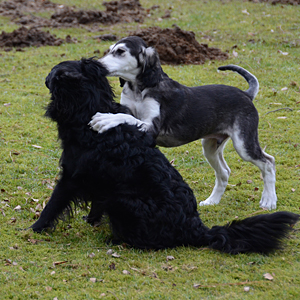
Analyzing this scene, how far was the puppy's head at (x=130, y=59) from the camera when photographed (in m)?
4.96

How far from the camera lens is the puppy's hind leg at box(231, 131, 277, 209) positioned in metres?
5.53

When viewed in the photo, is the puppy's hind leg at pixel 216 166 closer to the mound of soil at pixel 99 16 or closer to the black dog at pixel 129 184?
the black dog at pixel 129 184

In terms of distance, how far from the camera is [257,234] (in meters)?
4.11

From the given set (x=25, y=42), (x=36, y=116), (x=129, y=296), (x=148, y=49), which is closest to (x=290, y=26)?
(x=25, y=42)

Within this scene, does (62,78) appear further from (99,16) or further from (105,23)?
(99,16)

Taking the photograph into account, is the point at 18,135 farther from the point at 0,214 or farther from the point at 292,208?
the point at 292,208

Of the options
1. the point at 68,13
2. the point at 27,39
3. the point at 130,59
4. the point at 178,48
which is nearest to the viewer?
the point at 130,59

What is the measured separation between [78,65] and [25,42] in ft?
31.7

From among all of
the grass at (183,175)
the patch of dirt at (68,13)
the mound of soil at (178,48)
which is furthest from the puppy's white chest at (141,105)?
the patch of dirt at (68,13)

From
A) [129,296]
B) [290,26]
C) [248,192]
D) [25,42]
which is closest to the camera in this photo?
[129,296]

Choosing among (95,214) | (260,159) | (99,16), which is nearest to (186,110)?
(260,159)

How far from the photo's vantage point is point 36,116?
28.1ft

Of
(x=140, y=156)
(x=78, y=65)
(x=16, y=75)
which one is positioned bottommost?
(x=16, y=75)

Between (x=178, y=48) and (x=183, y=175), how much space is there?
5.99m
